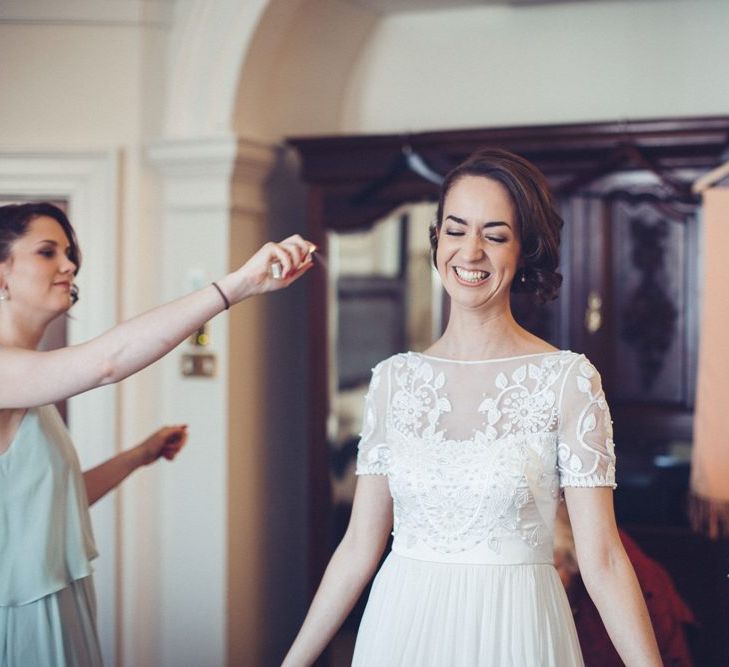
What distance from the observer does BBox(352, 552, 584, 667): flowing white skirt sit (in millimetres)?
1780

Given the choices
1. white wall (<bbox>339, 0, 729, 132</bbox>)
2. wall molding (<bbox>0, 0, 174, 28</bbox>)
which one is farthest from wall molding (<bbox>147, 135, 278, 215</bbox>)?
white wall (<bbox>339, 0, 729, 132</bbox>)

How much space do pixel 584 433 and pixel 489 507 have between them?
0.67 ft

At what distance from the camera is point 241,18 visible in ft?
11.3

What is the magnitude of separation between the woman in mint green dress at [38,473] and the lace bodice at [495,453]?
0.62 m

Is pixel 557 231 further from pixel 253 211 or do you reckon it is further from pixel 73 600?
pixel 253 211

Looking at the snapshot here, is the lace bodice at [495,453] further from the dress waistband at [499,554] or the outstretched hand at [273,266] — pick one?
the outstretched hand at [273,266]

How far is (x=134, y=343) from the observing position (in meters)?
1.85

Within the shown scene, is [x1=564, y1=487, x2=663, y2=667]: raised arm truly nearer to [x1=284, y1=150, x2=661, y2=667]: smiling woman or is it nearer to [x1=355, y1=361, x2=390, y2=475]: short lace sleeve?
[x1=284, y1=150, x2=661, y2=667]: smiling woman

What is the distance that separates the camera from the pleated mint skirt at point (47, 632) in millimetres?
2133

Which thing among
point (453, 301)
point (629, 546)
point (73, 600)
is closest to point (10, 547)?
point (73, 600)

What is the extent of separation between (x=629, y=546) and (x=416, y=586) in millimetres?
1053

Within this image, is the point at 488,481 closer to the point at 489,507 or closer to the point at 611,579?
the point at 489,507

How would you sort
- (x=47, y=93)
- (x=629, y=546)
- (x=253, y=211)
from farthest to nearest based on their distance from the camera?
(x=253, y=211) < (x=47, y=93) < (x=629, y=546)

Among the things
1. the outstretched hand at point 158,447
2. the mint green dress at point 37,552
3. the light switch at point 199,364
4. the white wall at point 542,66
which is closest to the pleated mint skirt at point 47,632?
the mint green dress at point 37,552
